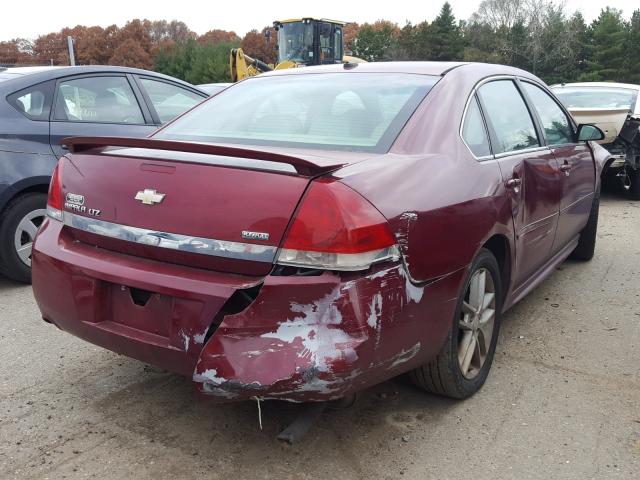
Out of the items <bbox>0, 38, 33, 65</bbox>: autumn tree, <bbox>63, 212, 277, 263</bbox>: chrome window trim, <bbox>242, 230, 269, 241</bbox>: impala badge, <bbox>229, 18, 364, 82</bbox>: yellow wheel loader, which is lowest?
<bbox>63, 212, 277, 263</bbox>: chrome window trim

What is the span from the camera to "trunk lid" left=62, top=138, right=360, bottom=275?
205cm

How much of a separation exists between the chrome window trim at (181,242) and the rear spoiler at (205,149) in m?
0.30

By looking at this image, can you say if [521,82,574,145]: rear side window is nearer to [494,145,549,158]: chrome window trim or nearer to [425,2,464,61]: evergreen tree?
[494,145,549,158]: chrome window trim

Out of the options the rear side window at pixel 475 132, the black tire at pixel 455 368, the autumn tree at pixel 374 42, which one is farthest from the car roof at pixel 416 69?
the autumn tree at pixel 374 42

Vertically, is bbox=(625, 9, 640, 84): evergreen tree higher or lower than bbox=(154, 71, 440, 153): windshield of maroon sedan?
higher

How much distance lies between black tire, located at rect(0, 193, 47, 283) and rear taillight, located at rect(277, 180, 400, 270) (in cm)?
329

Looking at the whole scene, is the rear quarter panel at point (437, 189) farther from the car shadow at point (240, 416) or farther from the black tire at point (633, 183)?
the black tire at point (633, 183)

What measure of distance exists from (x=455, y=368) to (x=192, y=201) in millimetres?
1368

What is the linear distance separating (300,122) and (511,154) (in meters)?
1.16

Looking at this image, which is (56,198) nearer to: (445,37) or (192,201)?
(192,201)

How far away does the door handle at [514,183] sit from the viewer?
298 centimetres

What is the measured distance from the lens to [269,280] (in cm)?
202

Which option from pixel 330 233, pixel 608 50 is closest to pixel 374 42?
pixel 608 50

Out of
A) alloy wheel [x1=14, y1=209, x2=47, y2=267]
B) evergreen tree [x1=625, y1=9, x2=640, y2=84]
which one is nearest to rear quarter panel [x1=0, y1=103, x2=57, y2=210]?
alloy wheel [x1=14, y1=209, x2=47, y2=267]
